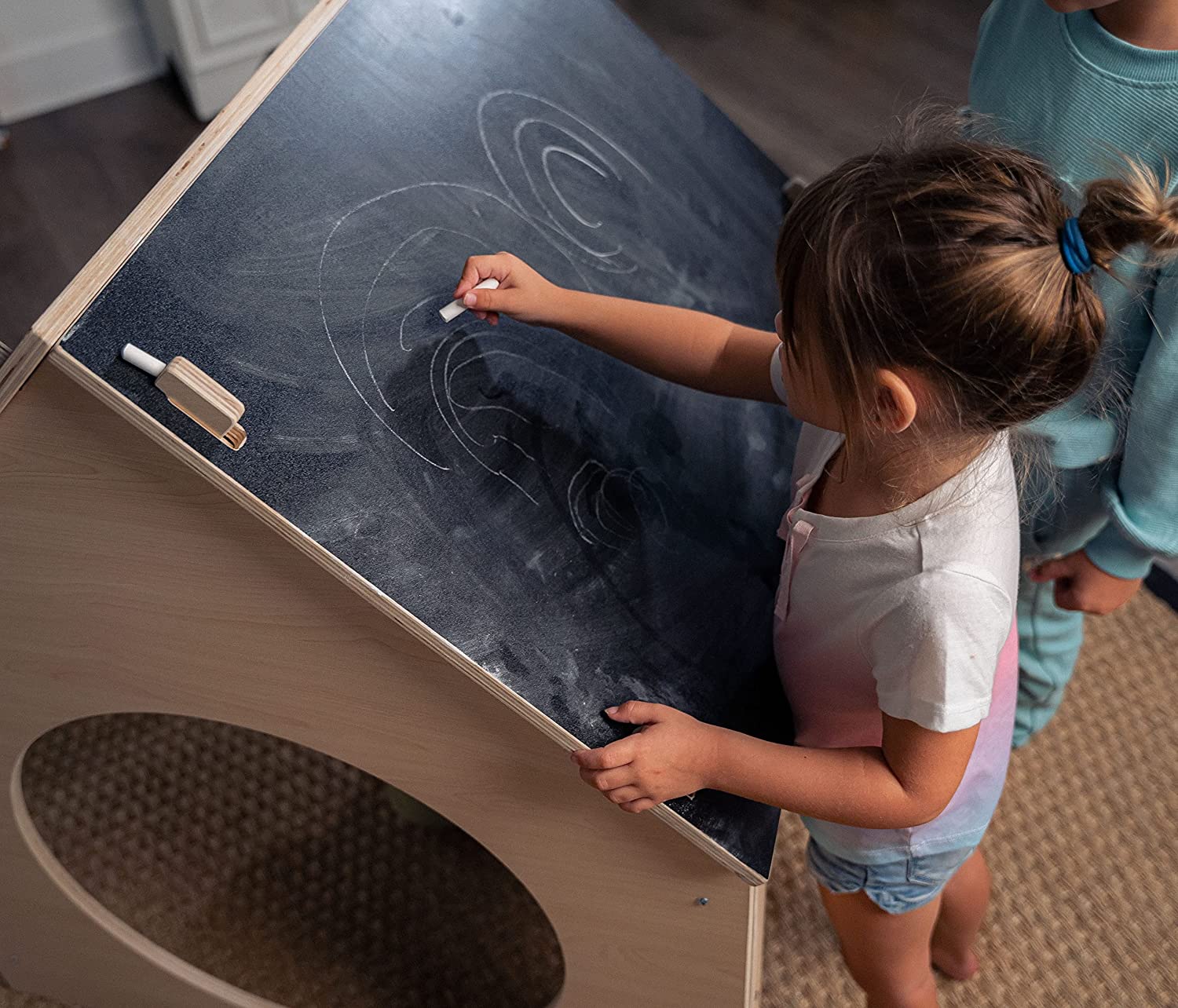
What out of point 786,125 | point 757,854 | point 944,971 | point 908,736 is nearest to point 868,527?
point 908,736

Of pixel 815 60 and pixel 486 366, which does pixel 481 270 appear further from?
pixel 815 60

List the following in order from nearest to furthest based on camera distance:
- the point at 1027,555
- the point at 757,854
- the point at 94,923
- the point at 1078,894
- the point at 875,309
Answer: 1. the point at 875,309
2. the point at 757,854
3. the point at 94,923
4. the point at 1027,555
5. the point at 1078,894

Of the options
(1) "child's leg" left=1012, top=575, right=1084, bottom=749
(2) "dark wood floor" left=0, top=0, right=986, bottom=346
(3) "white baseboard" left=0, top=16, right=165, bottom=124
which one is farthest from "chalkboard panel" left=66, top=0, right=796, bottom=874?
(3) "white baseboard" left=0, top=16, right=165, bottom=124

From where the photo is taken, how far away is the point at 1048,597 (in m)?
1.16

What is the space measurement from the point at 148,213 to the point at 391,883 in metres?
0.78

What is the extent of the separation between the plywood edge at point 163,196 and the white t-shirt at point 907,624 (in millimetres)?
455

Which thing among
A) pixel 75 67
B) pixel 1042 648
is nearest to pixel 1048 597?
pixel 1042 648

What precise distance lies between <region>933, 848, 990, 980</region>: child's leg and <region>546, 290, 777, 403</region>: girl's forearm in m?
0.56

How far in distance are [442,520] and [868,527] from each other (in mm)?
275

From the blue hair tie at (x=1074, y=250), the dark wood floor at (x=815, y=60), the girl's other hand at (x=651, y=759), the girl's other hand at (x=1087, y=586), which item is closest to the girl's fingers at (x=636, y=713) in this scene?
the girl's other hand at (x=651, y=759)

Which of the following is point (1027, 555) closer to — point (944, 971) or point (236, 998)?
point (944, 971)

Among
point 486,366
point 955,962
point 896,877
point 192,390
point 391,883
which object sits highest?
point 192,390

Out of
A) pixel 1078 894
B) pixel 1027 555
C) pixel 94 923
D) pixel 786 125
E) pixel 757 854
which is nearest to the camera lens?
pixel 757 854

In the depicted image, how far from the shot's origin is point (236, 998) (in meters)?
1.02
